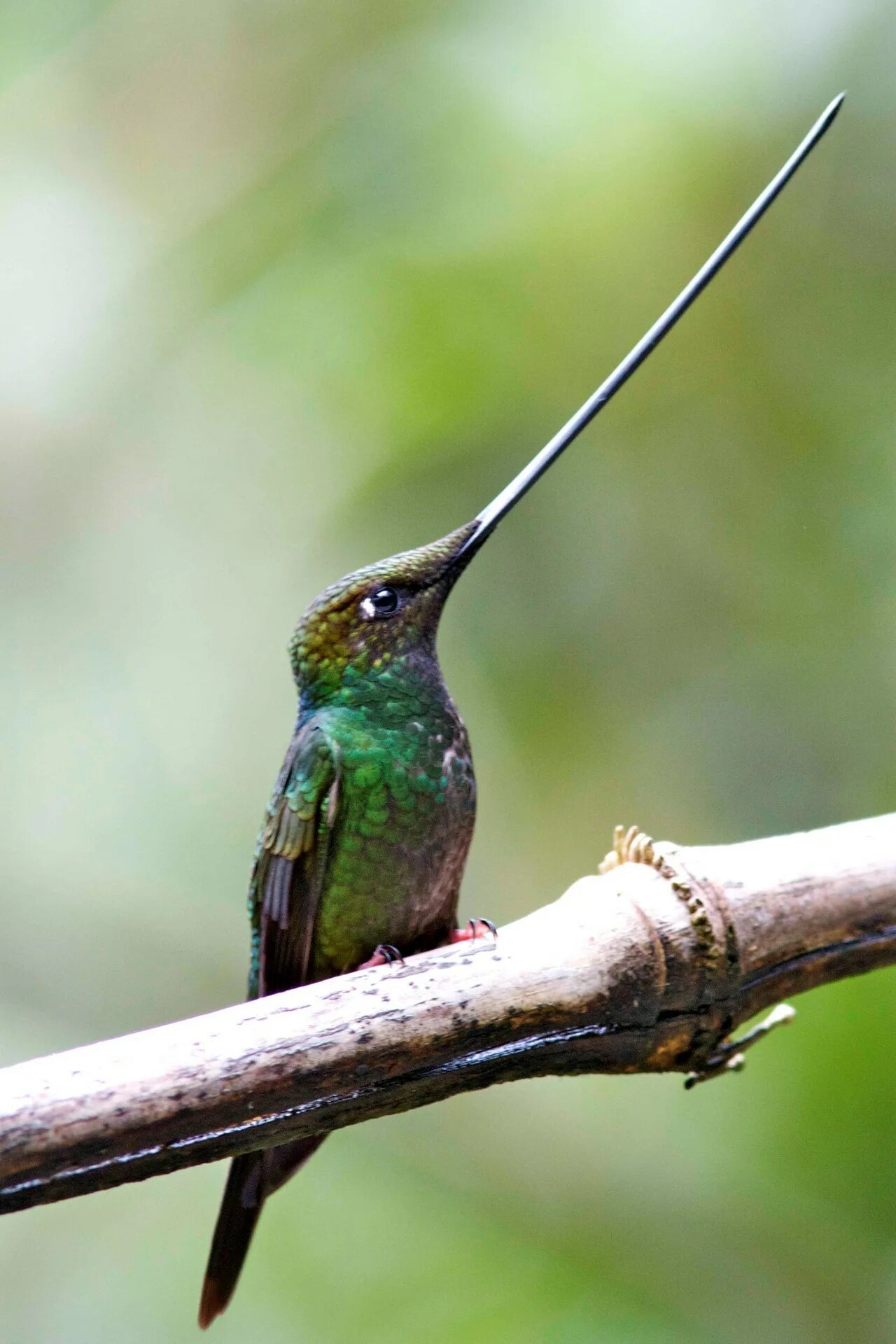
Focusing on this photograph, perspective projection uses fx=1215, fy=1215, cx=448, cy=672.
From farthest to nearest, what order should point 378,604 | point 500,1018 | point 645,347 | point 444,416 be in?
1. point 444,416
2. point 378,604
3. point 645,347
4. point 500,1018

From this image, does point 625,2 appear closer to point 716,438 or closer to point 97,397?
point 716,438

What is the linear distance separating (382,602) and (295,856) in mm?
320

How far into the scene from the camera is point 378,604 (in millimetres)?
1470

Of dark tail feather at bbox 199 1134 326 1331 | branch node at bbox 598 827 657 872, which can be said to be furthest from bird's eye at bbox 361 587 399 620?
dark tail feather at bbox 199 1134 326 1331

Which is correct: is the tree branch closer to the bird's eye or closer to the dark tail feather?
the dark tail feather

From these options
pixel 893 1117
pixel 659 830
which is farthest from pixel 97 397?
pixel 893 1117

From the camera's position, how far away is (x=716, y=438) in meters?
2.78

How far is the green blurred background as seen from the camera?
2594 millimetres

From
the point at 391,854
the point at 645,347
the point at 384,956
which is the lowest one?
the point at 384,956

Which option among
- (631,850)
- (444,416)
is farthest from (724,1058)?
(444,416)

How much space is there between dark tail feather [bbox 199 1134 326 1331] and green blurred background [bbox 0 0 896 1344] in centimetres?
113

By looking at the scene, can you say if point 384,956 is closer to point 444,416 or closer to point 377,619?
point 377,619

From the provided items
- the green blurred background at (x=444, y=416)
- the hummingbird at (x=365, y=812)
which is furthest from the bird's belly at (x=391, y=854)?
the green blurred background at (x=444, y=416)

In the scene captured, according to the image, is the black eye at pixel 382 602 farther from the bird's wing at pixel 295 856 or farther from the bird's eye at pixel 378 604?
the bird's wing at pixel 295 856
